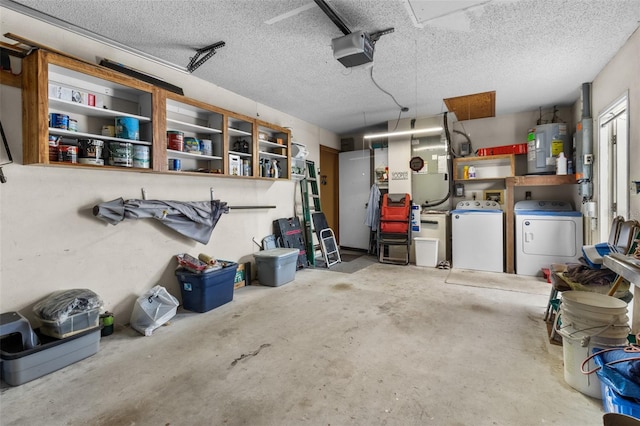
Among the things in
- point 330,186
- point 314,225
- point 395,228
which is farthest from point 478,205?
point 330,186

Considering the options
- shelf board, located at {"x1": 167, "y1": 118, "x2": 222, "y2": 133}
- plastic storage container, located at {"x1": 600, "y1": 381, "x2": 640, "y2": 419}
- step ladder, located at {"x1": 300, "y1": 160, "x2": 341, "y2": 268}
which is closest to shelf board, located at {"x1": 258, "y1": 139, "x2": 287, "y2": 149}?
shelf board, located at {"x1": 167, "y1": 118, "x2": 222, "y2": 133}

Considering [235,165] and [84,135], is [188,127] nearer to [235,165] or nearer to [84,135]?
[235,165]

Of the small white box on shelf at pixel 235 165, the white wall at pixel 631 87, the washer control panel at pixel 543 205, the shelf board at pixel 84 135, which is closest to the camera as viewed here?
the shelf board at pixel 84 135

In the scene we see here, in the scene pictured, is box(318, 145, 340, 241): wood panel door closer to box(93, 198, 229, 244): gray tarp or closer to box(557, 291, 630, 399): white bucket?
box(93, 198, 229, 244): gray tarp

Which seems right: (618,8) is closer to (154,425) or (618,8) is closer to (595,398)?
(595,398)

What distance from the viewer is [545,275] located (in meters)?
4.40

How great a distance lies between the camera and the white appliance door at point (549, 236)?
14.1ft

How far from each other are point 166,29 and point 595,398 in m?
4.13

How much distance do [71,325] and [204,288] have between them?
3.80 feet

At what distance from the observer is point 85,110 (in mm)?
2562

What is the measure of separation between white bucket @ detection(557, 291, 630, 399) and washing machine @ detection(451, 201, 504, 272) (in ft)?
9.78

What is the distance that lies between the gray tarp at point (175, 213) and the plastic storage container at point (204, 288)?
486 millimetres

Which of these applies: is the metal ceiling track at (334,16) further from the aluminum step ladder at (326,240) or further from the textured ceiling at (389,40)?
the aluminum step ladder at (326,240)

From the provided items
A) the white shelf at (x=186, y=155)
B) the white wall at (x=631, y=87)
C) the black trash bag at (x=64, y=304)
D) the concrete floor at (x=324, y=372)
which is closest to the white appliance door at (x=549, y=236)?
the concrete floor at (x=324, y=372)
